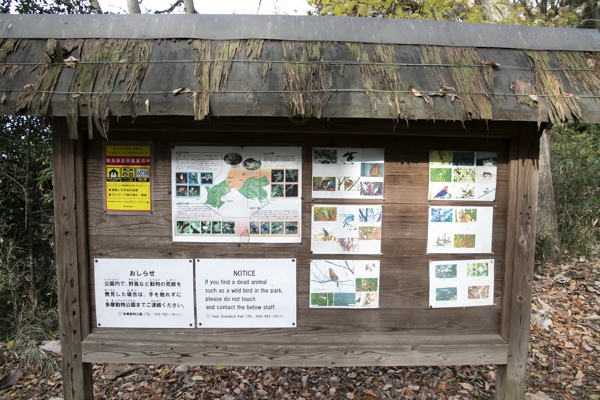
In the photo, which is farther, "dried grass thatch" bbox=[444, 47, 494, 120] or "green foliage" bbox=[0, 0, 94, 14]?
"green foliage" bbox=[0, 0, 94, 14]

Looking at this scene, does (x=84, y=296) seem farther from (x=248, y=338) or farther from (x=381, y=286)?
(x=381, y=286)

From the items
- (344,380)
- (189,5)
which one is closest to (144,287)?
(344,380)

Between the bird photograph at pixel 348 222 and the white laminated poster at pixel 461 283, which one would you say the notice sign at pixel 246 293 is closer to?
the bird photograph at pixel 348 222

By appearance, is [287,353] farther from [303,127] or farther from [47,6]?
[47,6]

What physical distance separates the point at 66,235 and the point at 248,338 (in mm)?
1474

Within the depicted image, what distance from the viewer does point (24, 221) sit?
14.4ft

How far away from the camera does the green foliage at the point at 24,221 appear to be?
13.8ft

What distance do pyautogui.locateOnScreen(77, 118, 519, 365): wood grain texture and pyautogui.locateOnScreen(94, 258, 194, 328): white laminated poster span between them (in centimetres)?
6

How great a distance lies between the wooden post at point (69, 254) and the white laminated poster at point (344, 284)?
5.44ft

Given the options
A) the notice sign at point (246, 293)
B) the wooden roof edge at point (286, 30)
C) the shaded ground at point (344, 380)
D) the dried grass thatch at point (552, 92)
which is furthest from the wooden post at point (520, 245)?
the notice sign at point (246, 293)

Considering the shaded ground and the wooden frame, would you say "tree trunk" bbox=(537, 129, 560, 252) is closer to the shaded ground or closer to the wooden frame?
the shaded ground

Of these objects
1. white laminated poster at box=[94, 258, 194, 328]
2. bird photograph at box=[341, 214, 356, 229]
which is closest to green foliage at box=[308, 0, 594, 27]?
bird photograph at box=[341, 214, 356, 229]

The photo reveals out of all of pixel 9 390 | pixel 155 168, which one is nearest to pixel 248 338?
pixel 155 168

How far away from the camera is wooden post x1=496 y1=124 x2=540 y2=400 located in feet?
8.23
